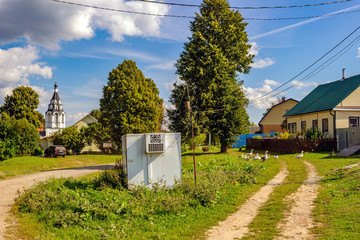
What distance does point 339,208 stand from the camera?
8789mm

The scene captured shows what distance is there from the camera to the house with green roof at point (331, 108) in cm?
2989

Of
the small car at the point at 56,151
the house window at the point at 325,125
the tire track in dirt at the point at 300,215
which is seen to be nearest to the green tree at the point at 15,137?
the small car at the point at 56,151

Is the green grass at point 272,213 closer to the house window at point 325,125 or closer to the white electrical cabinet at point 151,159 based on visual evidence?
the white electrical cabinet at point 151,159

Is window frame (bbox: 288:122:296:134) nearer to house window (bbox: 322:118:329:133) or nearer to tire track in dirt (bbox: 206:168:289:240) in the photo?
house window (bbox: 322:118:329:133)

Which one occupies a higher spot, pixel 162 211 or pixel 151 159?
pixel 151 159

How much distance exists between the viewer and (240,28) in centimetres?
3111

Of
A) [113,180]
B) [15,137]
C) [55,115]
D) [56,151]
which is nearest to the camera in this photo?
[113,180]

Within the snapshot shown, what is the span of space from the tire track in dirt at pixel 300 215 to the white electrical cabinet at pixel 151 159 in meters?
4.62

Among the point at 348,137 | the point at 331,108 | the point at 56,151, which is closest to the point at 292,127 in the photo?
the point at 331,108

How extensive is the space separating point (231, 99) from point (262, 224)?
68.2 ft

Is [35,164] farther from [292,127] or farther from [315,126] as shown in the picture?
[292,127]

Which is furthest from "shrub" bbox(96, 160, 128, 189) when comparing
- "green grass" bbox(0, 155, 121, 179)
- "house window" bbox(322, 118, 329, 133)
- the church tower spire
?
the church tower spire

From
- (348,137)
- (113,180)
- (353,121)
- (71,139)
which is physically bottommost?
(113,180)

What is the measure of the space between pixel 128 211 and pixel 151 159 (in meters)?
3.10
